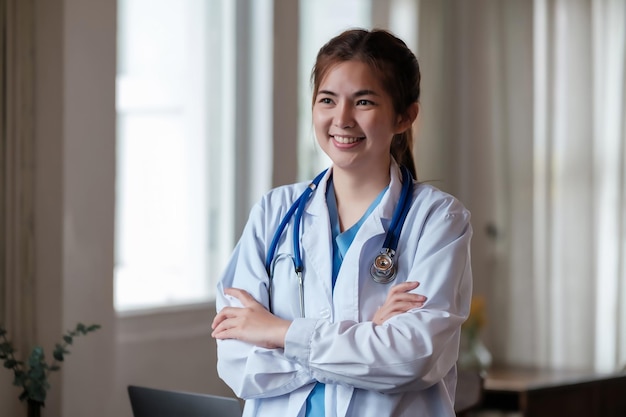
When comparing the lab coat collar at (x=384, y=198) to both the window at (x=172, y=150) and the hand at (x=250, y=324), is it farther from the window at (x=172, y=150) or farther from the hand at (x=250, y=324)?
the window at (x=172, y=150)

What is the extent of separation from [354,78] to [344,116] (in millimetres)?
75

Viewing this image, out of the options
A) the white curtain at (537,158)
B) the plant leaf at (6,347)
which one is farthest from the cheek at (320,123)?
the white curtain at (537,158)

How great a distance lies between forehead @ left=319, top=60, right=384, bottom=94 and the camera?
1.75 meters

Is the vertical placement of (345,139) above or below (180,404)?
above

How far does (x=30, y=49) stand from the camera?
8.85 ft

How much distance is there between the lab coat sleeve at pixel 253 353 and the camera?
5.60 ft

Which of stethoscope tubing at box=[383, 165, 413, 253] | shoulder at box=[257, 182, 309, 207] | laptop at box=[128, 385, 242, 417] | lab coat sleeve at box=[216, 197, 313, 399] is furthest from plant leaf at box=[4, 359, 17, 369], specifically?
stethoscope tubing at box=[383, 165, 413, 253]

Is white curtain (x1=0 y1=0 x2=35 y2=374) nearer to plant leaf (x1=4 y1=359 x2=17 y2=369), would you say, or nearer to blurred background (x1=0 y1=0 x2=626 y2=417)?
blurred background (x1=0 y1=0 x2=626 y2=417)

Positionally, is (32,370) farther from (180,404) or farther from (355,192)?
(355,192)

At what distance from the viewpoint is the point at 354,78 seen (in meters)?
1.75

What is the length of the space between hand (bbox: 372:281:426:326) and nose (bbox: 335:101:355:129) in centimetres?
30

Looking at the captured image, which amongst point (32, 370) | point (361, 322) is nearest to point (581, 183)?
point (32, 370)

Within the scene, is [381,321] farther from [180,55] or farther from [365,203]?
[180,55]

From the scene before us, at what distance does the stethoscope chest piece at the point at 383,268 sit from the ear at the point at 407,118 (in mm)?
242
